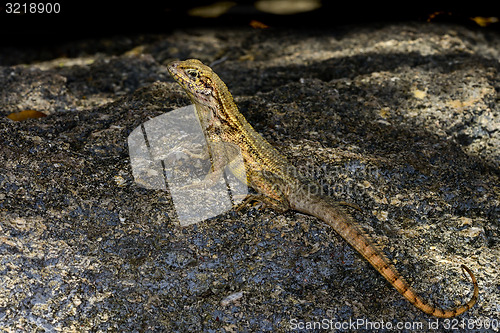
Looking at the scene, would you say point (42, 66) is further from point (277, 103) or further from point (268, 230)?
point (268, 230)

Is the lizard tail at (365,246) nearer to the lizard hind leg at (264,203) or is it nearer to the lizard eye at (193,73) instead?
the lizard hind leg at (264,203)

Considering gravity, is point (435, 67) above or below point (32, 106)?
above

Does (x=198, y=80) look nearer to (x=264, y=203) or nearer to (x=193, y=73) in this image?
(x=193, y=73)

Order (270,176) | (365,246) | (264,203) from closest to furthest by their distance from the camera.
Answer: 1. (365,246)
2. (264,203)
3. (270,176)

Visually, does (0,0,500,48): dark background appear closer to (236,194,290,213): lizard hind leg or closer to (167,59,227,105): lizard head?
(167,59,227,105): lizard head

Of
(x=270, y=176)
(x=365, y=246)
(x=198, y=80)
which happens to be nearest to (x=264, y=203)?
(x=270, y=176)

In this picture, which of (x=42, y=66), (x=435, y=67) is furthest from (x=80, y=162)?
(x=435, y=67)
